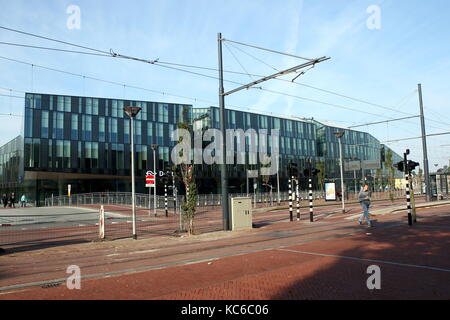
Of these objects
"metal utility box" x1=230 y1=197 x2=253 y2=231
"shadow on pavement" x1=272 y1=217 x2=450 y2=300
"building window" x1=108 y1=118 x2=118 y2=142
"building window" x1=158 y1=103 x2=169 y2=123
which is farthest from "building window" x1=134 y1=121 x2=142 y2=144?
"shadow on pavement" x1=272 y1=217 x2=450 y2=300

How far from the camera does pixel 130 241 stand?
40.9ft

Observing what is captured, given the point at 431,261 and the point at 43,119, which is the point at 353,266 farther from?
the point at 43,119

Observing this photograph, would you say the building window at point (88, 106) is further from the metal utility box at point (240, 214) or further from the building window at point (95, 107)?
the metal utility box at point (240, 214)

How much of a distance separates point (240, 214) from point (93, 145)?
1534 inches

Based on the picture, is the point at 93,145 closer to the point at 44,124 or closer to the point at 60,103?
the point at 44,124

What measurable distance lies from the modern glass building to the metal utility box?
2856 cm

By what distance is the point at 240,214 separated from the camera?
601 inches

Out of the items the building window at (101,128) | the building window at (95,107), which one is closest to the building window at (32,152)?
the building window at (101,128)

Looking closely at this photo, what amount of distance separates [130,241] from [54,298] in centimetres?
695

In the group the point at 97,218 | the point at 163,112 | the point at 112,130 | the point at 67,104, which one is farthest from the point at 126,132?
the point at 97,218

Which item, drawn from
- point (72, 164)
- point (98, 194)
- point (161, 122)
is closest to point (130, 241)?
point (98, 194)

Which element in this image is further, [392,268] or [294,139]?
[294,139]

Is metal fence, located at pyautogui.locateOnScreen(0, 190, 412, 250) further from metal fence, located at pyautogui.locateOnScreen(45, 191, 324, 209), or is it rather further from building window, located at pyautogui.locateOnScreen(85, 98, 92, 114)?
building window, located at pyautogui.locateOnScreen(85, 98, 92, 114)
